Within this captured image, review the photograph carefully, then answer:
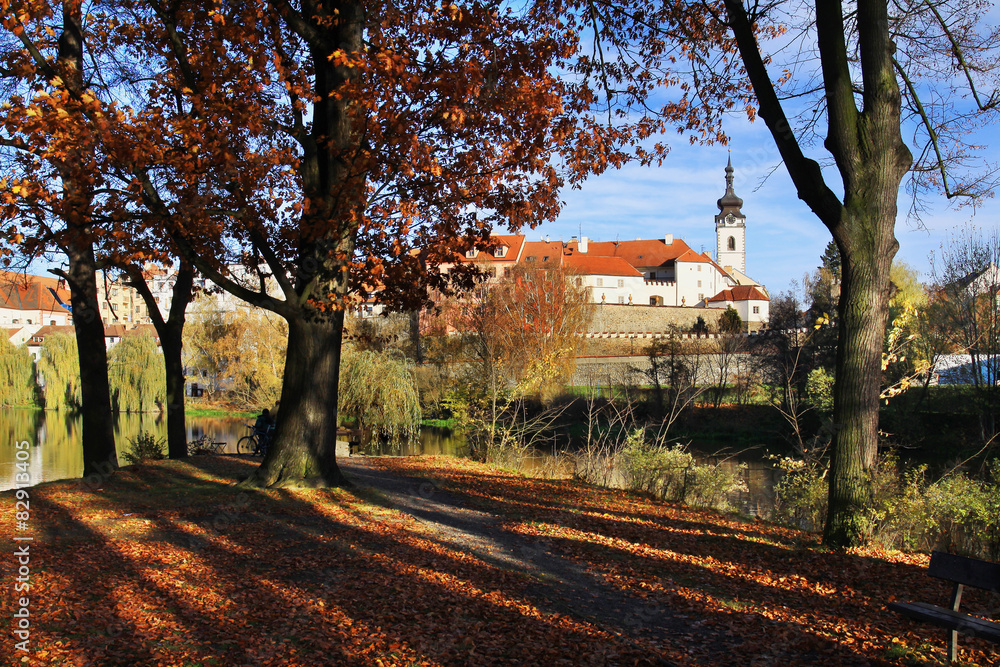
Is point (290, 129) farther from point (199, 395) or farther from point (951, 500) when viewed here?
point (199, 395)

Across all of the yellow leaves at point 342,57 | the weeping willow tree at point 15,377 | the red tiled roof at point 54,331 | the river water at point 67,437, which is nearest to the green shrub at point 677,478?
the yellow leaves at point 342,57

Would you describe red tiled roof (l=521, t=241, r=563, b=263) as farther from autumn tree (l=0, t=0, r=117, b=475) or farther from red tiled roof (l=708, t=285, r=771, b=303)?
autumn tree (l=0, t=0, r=117, b=475)

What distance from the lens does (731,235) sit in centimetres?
9494

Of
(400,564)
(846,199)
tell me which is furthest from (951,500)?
(400,564)

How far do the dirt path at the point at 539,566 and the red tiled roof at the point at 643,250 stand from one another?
240 feet

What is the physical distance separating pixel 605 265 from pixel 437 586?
233ft

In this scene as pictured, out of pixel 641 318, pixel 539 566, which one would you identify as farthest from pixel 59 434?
pixel 641 318

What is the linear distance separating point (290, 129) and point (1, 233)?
11.5 feet

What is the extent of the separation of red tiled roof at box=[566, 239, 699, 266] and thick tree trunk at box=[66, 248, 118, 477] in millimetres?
72282

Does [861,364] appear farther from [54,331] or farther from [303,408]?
[54,331]

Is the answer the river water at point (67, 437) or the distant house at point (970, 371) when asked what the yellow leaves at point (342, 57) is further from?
the distant house at point (970, 371)

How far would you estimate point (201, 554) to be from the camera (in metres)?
5.75

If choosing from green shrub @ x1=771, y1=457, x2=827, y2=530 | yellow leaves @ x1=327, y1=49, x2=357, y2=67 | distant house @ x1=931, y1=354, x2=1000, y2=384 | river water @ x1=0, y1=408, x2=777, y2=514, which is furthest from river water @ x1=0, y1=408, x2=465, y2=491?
distant house @ x1=931, y1=354, x2=1000, y2=384

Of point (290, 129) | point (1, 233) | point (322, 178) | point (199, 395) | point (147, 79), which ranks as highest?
point (147, 79)
